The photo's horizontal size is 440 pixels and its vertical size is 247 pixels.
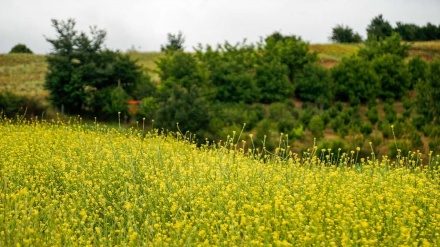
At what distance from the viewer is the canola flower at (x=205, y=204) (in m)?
6.12

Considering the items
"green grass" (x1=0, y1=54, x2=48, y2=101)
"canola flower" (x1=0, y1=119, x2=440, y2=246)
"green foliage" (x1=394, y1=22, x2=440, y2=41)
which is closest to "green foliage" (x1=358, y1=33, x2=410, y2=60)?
"green foliage" (x1=394, y1=22, x2=440, y2=41)

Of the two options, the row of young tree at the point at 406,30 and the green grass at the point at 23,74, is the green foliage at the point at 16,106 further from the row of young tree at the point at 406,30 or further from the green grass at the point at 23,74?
the row of young tree at the point at 406,30

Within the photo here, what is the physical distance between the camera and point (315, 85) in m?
32.2

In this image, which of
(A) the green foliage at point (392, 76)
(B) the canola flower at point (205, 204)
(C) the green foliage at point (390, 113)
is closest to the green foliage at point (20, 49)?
(A) the green foliage at point (392, 76)

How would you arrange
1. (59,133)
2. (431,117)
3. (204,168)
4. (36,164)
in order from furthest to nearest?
(431,117) < (59,133) < (36,164) < (204,168)

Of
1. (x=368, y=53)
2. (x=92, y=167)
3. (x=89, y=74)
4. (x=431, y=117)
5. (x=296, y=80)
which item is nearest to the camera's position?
(x=92, y=167)

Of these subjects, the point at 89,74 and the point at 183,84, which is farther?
the point at 89,74

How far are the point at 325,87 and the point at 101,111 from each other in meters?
13.2

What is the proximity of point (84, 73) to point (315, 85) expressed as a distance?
1335cm

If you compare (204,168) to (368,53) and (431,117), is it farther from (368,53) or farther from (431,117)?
(368,53)

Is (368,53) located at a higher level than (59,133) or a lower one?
higher

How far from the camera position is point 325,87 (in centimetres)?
3222

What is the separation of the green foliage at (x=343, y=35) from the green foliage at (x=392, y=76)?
2694 centimetres

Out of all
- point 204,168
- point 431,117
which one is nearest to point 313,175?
point 204,168
